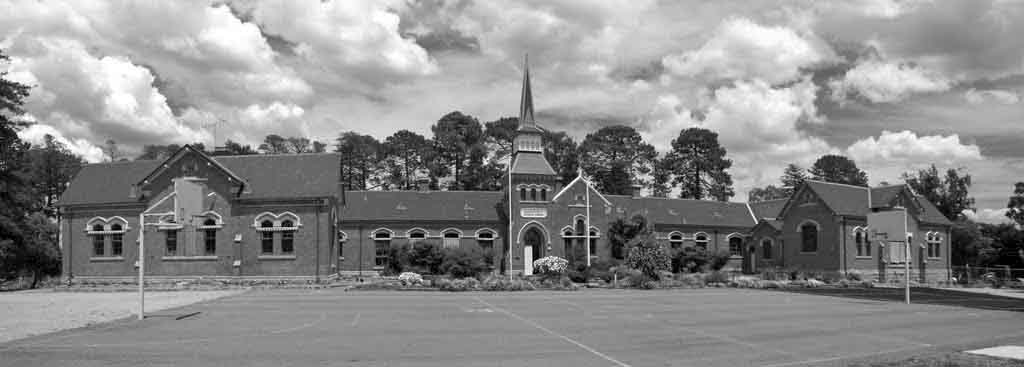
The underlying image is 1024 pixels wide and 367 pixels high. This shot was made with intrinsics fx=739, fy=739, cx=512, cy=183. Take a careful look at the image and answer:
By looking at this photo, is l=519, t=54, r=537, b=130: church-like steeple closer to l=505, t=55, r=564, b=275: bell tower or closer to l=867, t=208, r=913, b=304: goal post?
l=505, t=55, r=564, b=275: bell tower

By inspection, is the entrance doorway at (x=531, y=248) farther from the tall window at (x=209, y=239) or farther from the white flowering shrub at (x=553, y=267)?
the tall window at (x=209, y=239)

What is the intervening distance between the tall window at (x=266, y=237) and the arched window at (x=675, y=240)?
3301cm

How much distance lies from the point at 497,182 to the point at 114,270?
4065 cm

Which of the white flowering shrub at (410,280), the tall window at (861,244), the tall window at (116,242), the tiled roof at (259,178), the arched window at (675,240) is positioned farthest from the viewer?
the arched window at (675,240)

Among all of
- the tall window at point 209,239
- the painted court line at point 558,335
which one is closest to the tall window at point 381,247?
the tall window at point 209,239

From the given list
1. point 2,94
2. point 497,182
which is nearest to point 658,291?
point 2,94

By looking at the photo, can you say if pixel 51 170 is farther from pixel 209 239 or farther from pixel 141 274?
pixel 141 274

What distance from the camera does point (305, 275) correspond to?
43.2 m

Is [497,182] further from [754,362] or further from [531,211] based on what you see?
[754,362]

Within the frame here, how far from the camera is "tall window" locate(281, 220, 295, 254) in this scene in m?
43.4

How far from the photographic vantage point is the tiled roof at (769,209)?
67.2m

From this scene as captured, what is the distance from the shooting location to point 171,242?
4419 centimetres

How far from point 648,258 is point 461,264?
12237mm

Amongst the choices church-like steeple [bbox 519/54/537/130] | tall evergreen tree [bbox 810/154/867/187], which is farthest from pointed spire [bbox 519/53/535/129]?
tall evergreen tree [bbox 810/154/867/187]
